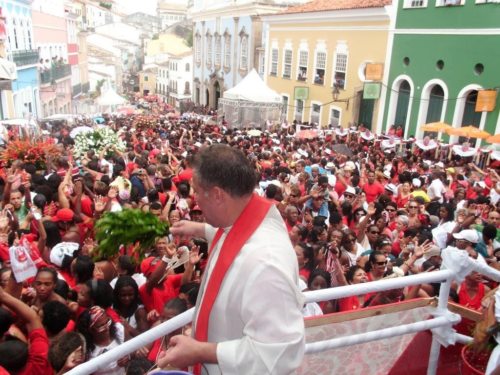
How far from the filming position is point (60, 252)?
447cm

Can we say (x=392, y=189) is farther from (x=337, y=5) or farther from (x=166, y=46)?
(x=166, y=46)

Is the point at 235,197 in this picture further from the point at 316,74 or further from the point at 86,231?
the point at 316,74

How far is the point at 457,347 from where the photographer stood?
2.73 m

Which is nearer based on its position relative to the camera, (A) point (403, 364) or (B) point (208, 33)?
(A) point (403, 364)

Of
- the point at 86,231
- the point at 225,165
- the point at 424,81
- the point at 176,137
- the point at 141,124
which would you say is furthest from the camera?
the point at 424,81

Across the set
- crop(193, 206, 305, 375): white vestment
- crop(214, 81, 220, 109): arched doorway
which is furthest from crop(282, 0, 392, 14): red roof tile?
crop(193, 206, 305, 375): white vestment

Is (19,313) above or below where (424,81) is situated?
below

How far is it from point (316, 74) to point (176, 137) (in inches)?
542

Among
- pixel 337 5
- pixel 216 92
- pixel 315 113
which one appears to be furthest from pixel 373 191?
pixel 216 92

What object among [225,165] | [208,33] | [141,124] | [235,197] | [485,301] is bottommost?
[141,124]

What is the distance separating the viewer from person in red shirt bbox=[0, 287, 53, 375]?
2.75m

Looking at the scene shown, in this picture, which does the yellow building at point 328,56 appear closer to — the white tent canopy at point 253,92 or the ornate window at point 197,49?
the white tent canopy at point 253,92

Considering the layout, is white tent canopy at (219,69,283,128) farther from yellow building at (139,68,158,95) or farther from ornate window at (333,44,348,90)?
yellow building at (139,68,158,95)

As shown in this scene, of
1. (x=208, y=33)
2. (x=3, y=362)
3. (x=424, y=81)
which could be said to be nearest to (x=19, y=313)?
(x=3, y=362)
